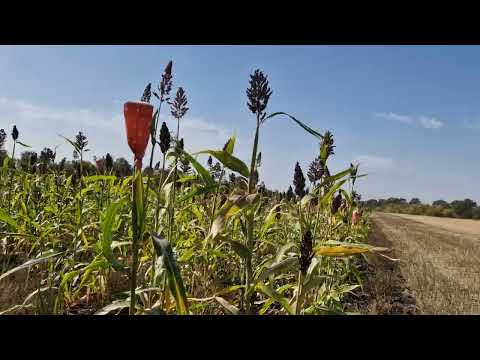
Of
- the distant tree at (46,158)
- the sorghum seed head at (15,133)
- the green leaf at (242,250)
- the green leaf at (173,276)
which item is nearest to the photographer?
the green leaf at (173,276)

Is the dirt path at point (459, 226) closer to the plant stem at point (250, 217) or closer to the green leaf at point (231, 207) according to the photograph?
the plant stem at point (250, 217)

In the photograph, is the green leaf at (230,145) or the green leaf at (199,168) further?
the green leaf at (230,145)

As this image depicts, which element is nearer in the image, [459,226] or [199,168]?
[199,168]

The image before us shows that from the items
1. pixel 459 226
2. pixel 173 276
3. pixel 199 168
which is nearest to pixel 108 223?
pixel 173 276

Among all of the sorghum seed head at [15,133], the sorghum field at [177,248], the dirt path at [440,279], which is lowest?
the dirt path at [440,279]

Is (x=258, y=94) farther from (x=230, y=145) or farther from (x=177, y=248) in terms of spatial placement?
(x=177, y=248)

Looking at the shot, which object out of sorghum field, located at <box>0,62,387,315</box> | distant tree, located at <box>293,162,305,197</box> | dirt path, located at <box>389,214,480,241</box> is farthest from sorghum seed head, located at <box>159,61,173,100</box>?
dirt path, located at <box>389,214,480,241</box>

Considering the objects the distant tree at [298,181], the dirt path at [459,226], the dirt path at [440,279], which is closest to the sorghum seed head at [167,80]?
the distant tree at [298,181]

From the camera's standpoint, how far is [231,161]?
1.02m

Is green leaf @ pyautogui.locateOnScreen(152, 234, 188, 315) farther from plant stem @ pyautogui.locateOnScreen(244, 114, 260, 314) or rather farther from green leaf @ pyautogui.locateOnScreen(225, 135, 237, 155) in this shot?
green leaf @ pyautogui.locateOnScreen(225, 135, 237, 155)

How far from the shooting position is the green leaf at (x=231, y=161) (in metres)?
1.01

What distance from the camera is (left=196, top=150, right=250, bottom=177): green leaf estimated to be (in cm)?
101
